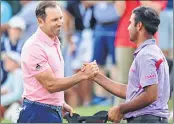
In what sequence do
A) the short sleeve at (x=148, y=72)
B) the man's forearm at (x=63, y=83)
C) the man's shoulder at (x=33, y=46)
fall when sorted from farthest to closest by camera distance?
1. the man's shoulder at (x=33, y=46)
2. the man's forearm at (x=63, y=83)
3. the short sleeve at (x=148, y=72)

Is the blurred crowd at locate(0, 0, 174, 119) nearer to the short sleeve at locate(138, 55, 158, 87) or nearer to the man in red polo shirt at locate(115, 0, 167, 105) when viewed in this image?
the man in red polo shirt at locate(115, 0, 167, 105)

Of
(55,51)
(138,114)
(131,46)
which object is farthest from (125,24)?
(138,114)

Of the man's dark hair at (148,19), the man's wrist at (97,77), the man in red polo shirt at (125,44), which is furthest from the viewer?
the man in red polo shirt at (125,44)

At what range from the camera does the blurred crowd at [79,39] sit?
15617 millimetres

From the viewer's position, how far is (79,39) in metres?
16.5

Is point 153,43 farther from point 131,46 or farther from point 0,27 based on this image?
point 0,27

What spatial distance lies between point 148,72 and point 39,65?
1.24m

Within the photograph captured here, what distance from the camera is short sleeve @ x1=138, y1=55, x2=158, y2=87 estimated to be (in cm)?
768

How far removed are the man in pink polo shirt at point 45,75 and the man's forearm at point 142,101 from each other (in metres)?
0.78

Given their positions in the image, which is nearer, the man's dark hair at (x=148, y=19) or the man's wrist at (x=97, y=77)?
the man's dark hair at (x=148, y=19)

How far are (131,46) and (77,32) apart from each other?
15.0 ft

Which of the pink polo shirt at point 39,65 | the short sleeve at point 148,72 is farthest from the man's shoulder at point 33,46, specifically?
the short sleeve at point 148,72

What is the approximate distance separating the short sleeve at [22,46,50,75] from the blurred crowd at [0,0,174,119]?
6836mm

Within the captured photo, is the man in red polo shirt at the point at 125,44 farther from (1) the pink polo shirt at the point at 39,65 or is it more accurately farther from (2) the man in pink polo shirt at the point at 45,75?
(1) the pink polo shirt at the point at 39,65
